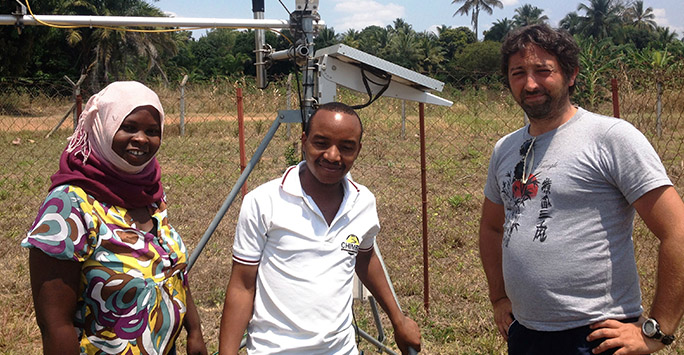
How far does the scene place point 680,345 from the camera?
11.0ft

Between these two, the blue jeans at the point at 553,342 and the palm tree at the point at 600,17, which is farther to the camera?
the palm tree at the point at 600,17

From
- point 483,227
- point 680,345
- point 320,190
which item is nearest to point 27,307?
point 320,190

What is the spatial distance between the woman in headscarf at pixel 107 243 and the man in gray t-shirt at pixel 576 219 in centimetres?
120

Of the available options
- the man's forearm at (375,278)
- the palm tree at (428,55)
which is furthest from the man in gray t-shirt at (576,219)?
the palm tree at (428,55)

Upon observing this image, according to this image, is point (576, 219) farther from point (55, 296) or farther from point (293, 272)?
point (55, 296)

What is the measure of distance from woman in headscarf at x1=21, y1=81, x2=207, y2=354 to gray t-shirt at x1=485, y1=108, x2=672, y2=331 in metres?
1.21

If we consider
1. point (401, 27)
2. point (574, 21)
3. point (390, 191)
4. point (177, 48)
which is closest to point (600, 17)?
point (574, 21)

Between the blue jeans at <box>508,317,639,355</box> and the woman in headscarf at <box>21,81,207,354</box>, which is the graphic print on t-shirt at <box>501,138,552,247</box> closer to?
the blue jeans at <box>508,317,639,355</box>

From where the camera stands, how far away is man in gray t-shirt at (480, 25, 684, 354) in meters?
1.66

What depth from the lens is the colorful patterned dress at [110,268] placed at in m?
1.53

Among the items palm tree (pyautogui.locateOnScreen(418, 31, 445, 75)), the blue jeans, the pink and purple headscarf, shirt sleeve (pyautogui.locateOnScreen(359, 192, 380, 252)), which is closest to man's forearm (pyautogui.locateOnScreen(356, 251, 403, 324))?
shirt sleeve (pyautogui.locateOnScreen(359, 192, 380, 252))

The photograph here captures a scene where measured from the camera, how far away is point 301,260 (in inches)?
69.4

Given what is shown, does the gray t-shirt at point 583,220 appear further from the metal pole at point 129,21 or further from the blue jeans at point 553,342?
the metal pole at point 129,21

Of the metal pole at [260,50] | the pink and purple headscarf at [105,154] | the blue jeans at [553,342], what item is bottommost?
the blue jeans at [553,342]
